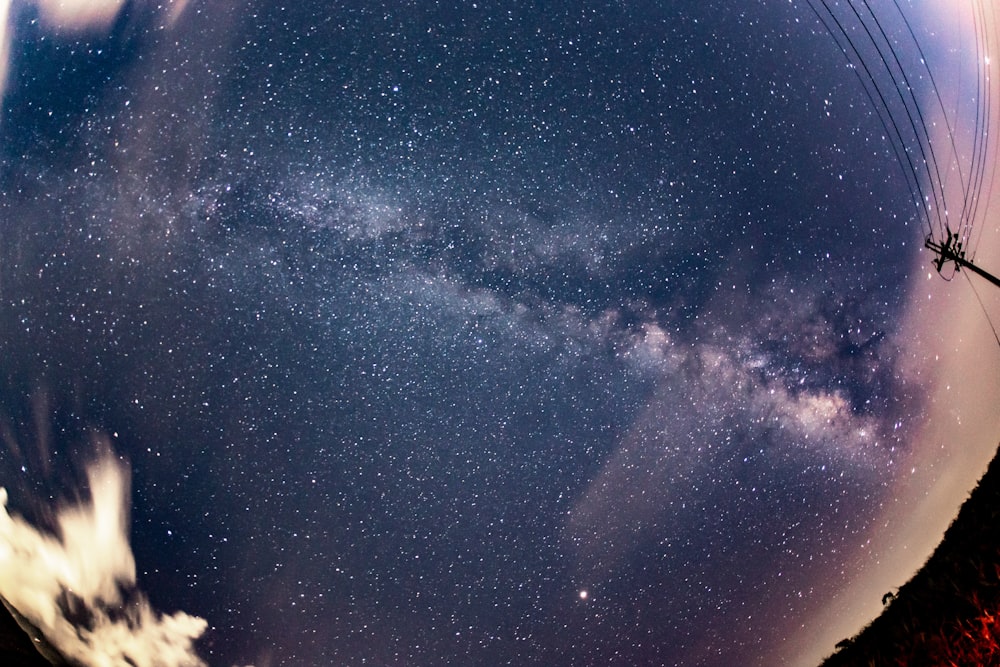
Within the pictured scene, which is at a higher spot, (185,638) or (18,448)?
(18,448)

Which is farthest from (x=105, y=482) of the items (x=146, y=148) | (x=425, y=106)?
(x=425, y=106)

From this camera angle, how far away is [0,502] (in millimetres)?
3232

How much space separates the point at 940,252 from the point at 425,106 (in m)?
3.61

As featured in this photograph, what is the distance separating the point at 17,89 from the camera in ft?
9.30

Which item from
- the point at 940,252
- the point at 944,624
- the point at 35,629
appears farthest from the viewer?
the point at 944,624

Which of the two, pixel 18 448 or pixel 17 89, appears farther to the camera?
pixel 18 448

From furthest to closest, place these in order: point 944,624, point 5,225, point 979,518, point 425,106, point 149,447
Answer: point 979,518, point 944,624, point 5,225, point 149,447, point 425,106

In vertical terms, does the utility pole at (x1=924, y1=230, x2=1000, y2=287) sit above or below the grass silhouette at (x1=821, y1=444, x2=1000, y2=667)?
above

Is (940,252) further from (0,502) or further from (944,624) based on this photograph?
(0,502)

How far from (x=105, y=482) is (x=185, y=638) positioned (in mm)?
1015

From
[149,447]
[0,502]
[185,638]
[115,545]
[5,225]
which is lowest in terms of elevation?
[185,638]

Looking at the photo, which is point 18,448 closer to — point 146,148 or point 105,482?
point 105,482

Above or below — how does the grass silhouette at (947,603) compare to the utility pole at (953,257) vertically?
below

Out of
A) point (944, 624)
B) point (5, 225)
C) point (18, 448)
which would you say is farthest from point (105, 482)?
point (944, 624)
